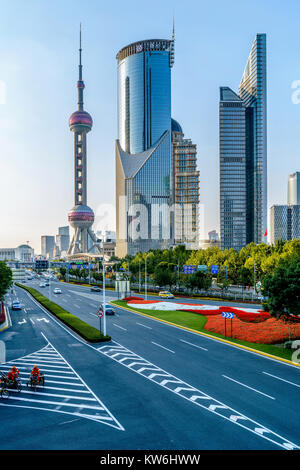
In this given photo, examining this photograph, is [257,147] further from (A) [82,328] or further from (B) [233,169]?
(A) [82,328]

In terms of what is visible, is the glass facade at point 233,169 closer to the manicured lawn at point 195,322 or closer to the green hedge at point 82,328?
the manicured lawn at point 195,322

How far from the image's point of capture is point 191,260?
288ft

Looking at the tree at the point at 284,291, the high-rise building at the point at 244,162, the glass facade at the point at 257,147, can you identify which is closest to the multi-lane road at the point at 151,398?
the tree at the point at 284,291

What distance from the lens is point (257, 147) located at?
19325 cm

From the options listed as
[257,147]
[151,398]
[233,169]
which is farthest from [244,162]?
[151,398]

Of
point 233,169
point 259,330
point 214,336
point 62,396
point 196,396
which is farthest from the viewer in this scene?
point 233,169

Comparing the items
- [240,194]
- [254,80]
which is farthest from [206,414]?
[254,80]

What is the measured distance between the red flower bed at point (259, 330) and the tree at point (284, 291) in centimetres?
287

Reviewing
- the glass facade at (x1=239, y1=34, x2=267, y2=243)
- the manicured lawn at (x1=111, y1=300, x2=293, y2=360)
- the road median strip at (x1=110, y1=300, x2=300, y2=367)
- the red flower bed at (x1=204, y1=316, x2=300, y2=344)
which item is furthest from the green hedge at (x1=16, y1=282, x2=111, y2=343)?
the glass facade at (x1=239, y1=34, x2=267, y2=243)

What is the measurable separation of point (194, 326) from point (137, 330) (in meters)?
6.52

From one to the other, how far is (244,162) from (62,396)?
611 feet

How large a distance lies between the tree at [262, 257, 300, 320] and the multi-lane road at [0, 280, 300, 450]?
162 inches

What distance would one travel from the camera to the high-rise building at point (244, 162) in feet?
618

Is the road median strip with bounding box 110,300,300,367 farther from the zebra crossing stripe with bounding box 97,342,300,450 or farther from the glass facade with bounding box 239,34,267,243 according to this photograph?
the glass facade with bounding box 239,34,267,243
